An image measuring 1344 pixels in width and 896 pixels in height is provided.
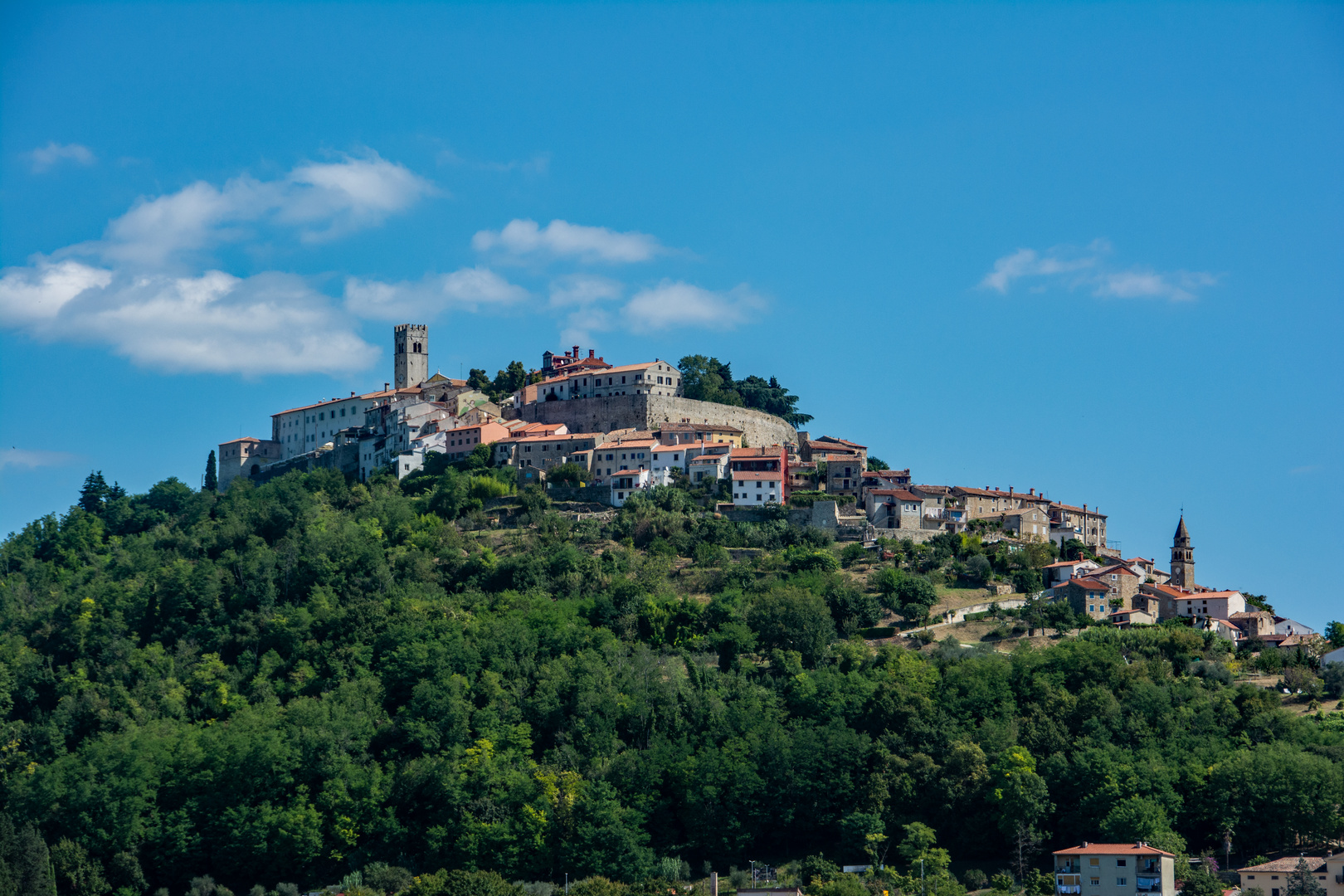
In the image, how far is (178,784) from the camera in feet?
199

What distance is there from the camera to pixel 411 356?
106 m

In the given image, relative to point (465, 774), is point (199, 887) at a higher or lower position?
lower

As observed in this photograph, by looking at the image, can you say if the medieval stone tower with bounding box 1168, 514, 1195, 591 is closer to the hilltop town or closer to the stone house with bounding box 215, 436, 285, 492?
the hilltop town

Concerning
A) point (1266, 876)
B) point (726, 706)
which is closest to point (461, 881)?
point (726, 706)

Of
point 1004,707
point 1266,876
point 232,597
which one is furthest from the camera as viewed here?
point 232,597

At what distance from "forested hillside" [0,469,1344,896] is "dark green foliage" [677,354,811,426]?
64.5 ft

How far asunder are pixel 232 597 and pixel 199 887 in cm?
2088

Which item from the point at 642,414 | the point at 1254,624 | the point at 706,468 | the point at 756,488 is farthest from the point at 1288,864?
the point at 642,414

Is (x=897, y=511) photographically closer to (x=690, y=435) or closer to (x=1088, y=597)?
(x=1088, y=597)

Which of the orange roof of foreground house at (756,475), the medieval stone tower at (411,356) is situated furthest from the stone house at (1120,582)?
the medieval stone tower at (411,356)

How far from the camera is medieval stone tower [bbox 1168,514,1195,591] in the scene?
78625 millimetres

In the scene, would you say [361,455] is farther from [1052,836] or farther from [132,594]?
[1052,836]

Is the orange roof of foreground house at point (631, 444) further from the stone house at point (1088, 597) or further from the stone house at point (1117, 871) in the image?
the stone house at point (1117, 871)

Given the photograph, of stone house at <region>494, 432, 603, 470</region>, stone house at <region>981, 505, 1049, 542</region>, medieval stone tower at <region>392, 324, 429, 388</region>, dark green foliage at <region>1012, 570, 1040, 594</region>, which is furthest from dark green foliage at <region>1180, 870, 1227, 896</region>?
medieval stone tower at <region>392, 324, 429, 388</region>
